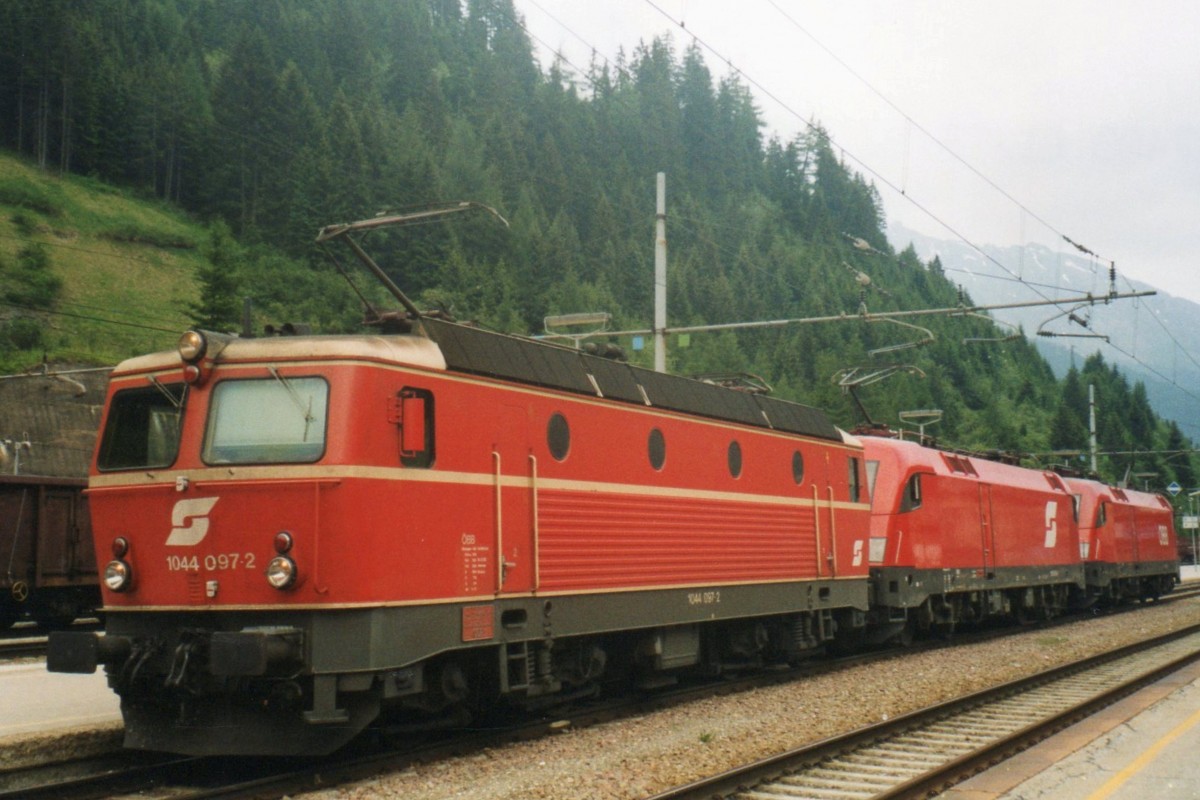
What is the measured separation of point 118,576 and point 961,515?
17123 mm

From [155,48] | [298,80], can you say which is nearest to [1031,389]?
[298,80]

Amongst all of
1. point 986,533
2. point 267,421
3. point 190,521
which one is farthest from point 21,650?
point 986,533

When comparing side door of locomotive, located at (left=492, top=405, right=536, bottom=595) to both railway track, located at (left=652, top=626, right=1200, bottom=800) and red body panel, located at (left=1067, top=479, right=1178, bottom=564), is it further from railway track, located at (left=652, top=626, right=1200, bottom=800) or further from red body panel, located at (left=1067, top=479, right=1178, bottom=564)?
red body panel, located at (left=1067, top=479, right=1178, bottom=564)

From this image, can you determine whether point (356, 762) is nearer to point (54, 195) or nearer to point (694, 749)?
point (694, 749)

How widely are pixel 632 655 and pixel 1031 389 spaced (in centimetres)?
13144

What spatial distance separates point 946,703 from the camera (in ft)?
42.2

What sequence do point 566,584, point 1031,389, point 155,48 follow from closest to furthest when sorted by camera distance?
1. point 566,584
2. point 155,48
3. point 1031,389

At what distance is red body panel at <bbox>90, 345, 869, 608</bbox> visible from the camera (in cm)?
913

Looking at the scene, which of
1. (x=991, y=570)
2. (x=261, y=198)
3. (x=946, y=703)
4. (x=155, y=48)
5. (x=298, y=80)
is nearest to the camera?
(x=946, y=703)

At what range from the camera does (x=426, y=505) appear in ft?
32.2

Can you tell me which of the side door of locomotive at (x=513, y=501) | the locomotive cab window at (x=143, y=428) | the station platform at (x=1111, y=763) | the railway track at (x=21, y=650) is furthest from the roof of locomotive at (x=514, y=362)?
the railway track at (x=21, y=650)

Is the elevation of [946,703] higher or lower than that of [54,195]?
lower

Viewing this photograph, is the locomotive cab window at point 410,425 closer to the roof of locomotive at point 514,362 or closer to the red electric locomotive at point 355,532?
the red electric locomotive at point 355,532

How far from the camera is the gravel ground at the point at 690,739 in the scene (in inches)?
351
